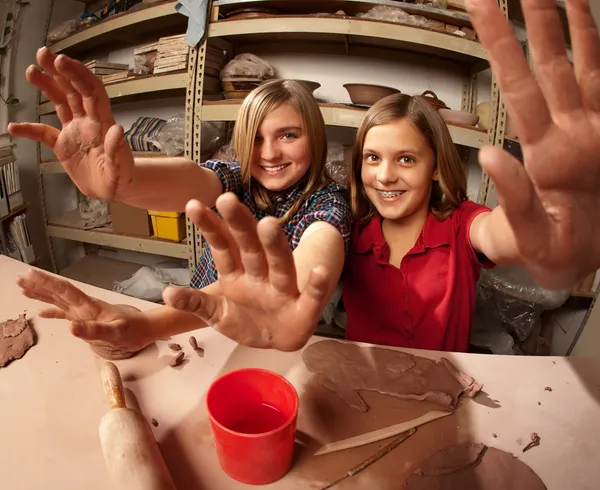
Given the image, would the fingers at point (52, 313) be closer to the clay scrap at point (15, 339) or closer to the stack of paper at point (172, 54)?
the clay scrap at point (15, 339)

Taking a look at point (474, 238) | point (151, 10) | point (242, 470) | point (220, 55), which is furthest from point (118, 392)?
point (151, 10)

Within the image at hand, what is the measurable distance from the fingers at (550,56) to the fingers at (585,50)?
0.02m

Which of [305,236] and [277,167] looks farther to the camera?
[277,167]

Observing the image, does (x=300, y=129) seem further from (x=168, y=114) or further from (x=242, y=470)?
(x=168, y=114)

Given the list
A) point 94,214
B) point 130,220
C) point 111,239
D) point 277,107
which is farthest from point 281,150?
point 94,214

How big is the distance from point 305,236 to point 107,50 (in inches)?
99.8

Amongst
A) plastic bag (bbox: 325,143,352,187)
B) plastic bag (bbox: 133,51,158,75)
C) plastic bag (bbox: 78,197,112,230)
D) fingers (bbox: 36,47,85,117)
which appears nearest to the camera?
fingers (bbox: 36,47,85,117)

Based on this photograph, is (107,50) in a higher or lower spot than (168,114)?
higher

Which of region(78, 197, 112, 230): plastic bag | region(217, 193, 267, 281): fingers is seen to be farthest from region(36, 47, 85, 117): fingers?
region(78, 197, 112, 230): plastic bag

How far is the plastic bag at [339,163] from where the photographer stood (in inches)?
65.2

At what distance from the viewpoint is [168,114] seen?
2.40 metres

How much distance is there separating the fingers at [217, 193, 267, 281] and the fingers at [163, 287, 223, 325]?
0.06 m

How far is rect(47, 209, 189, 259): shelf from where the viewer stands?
2.03 metres

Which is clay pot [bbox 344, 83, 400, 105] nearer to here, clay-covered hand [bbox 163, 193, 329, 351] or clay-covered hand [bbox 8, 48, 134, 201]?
clay-covered hand [bbox 8, 48, 134, 201]
